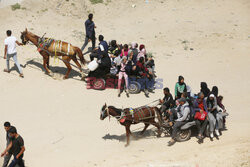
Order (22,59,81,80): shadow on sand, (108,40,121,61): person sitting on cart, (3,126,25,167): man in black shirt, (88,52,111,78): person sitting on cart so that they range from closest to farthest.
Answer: (3,126,25,167): man in black shirt
(88,52,111,78): person sitting on cart
(108,40,121,61): person sitting on cart
(22,59,81,80): shadow on sand

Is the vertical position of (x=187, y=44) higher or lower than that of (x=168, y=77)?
higher

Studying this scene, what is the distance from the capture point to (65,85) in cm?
1219

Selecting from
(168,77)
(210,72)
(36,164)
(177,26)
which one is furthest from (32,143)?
(177,26)

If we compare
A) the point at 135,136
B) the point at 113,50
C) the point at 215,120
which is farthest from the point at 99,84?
the point at 215,120

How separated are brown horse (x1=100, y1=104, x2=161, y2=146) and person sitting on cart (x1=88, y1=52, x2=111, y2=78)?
3309 mm

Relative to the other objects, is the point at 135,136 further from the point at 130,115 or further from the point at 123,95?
the point at 123,95

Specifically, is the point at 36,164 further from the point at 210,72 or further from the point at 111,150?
the point at 210,72

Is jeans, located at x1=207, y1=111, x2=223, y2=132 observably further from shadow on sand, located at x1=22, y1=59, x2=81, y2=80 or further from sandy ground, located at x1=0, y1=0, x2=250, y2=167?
shadow on sand, located at x1=22, y1=59, x2=81, y2=80

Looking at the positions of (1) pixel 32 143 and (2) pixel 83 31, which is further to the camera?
(2) pixel 83 31

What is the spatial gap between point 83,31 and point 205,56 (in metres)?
7.17

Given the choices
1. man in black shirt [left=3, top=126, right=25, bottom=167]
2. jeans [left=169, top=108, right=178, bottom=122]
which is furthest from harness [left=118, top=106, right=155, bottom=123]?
man in black shirt [left=3, top=126, right=25, bottom=167]

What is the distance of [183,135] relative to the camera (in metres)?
8.96

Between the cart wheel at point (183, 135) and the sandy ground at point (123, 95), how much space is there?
158 mm

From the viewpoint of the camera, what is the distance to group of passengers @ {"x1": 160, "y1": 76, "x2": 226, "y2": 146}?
341 inches
